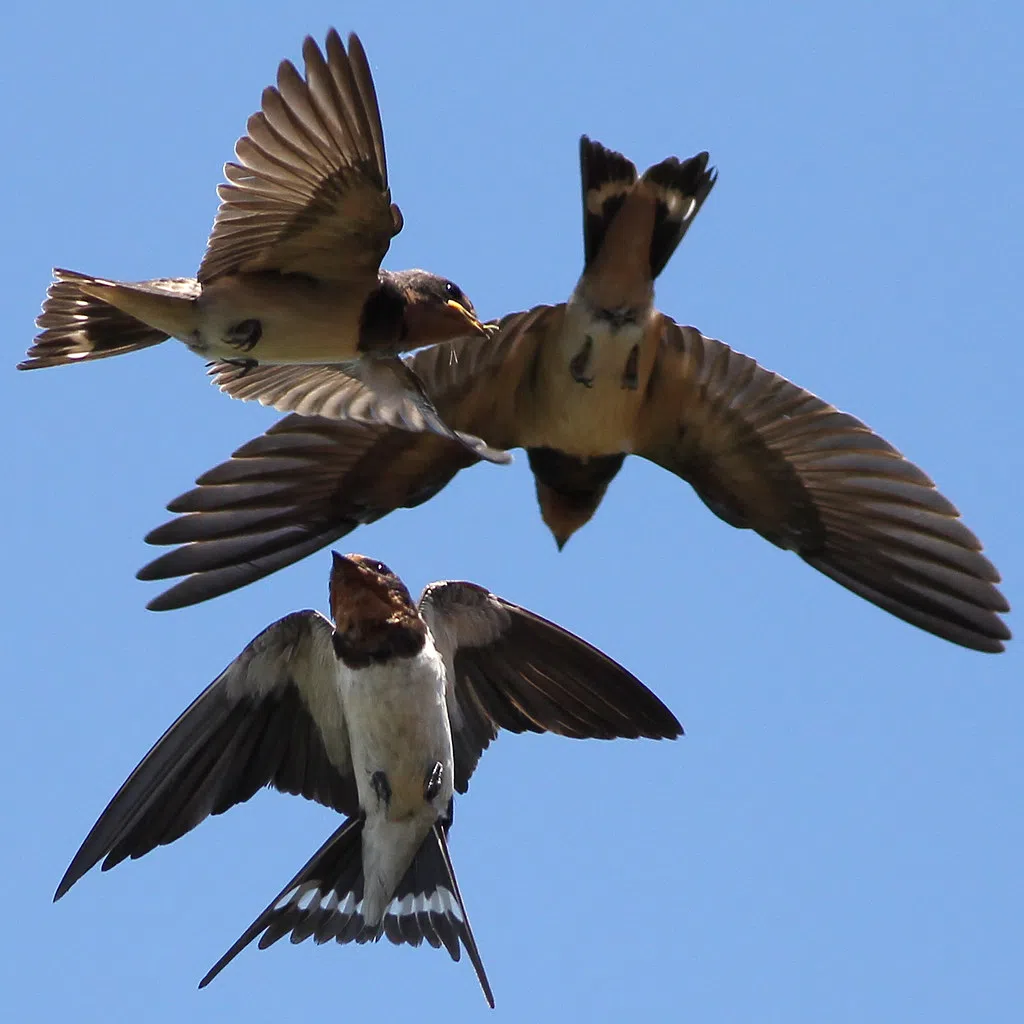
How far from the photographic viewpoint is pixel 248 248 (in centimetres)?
→ 696

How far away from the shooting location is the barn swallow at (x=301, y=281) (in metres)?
6.58

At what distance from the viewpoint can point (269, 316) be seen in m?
7.05

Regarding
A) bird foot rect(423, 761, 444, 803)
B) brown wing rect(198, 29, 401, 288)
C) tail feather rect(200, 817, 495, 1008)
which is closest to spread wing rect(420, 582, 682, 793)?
bird foot rect(423, 761, 444, 803)

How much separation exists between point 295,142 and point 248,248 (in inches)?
19.3

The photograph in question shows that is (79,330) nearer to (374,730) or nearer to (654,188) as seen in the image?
(374,730)

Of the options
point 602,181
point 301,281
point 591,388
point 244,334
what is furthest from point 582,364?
point 244,334

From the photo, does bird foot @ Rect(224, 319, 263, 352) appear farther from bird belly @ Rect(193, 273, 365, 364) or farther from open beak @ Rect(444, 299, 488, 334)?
open beak @ Rect(444, 299, 488, 334)

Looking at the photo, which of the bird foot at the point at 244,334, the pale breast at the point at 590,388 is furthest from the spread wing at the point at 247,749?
the bird foot at the point at 244,334

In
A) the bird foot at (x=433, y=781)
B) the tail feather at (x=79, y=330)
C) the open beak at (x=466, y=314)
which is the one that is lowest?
the bird foot at (x=433, y=781)

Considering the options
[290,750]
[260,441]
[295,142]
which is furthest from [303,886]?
[295,142]

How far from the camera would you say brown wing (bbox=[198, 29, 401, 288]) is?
6.53 m

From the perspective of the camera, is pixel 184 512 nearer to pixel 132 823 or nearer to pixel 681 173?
pixel 132 823

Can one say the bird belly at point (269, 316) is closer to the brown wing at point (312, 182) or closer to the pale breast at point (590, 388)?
the brown wing at point (312, 182)

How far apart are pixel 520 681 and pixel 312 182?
247 cm
